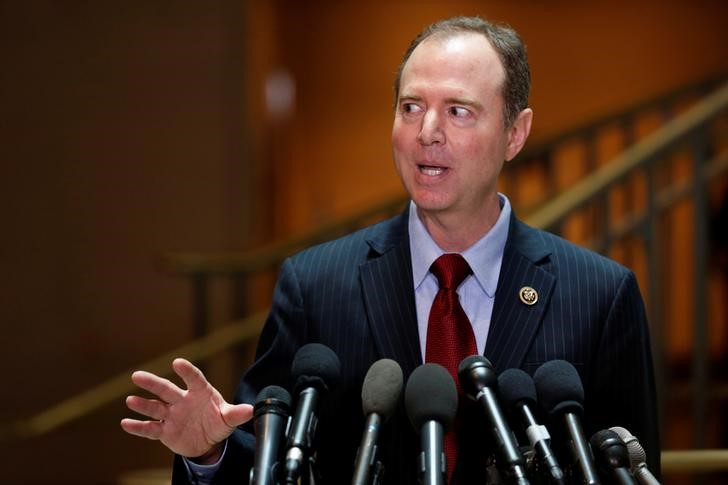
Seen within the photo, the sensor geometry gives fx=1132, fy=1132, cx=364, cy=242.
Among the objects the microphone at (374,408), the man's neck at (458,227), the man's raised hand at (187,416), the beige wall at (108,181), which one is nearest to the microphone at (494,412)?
the microphone at (374,408)

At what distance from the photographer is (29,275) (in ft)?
22.0

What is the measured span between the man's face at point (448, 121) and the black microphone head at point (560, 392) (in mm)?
433

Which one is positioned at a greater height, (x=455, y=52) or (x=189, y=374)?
(x=455, y=52)

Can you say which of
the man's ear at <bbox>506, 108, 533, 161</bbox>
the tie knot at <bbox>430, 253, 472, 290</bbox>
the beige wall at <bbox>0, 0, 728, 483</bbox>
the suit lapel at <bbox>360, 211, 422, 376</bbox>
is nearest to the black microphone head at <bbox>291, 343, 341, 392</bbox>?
the suit lapel at <bbox>360, 211, 422, 376</bbox>

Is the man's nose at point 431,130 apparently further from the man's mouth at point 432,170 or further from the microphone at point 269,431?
the microphone at point 269,431

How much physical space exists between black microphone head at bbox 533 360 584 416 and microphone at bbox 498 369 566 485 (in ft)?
0.06

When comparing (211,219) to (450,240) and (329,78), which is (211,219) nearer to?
(329,78)

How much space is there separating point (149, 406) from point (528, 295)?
0.70 metres

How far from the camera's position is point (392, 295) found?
6.64ft

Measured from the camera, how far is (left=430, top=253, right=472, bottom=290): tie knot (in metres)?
2.02

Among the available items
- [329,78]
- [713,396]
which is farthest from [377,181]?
[713,396]

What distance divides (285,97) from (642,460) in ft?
21.6

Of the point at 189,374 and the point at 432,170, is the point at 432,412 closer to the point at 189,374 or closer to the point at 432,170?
the point at 189,374

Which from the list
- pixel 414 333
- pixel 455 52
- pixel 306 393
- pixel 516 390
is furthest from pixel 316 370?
pixel 455 52
